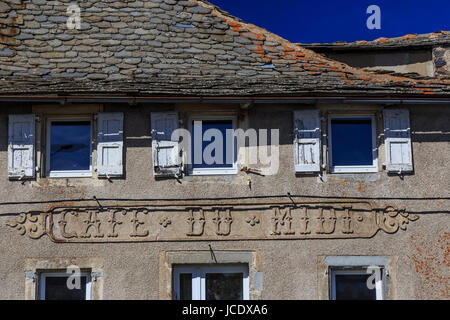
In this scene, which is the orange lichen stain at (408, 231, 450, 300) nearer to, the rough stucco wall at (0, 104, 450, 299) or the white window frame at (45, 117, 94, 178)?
the rough stucco wall at (0, 104, 450, 299)

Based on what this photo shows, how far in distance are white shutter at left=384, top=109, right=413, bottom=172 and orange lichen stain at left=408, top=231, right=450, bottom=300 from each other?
1.02 m

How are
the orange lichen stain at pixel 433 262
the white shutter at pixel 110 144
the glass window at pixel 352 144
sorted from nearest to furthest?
the orange lichen stain at pixel 433 262
the white shutter at pixel 110 144
the glass window at pixel 352 144

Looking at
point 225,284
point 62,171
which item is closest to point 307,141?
point 225,284

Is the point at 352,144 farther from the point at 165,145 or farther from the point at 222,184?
the point at 165,145

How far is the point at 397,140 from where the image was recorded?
11219mm

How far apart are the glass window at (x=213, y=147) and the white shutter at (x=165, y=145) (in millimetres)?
291

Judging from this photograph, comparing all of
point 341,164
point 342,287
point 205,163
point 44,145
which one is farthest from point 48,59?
point 342,287

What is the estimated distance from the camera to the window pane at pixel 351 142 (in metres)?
11.4

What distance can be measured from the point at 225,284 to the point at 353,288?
1.74m

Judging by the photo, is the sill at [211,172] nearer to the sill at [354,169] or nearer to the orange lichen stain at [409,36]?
the sill at [354,169]

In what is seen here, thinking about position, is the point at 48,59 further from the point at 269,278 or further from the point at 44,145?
the point at 269,278

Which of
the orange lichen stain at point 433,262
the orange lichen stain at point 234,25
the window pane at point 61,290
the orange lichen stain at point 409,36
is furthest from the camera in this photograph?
the orange lichen stain at point 409,36

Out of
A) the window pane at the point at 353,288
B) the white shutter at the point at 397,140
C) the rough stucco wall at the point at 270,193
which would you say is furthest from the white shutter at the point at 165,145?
the white shutter at the point at 397,140

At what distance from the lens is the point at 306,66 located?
11.9 m
